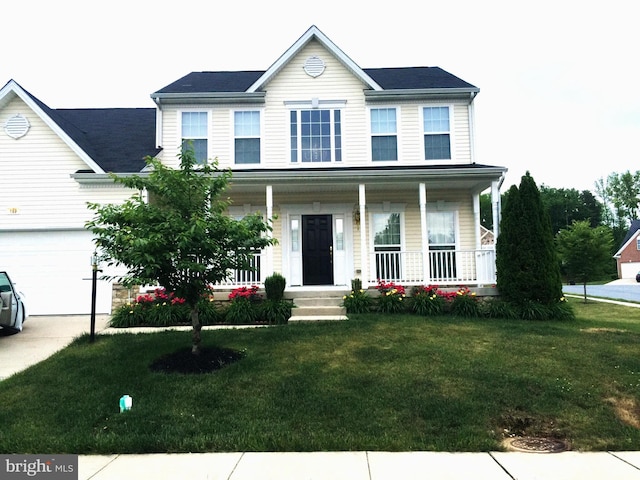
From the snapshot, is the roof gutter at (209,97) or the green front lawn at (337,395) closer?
the green front lawn at (337,395)

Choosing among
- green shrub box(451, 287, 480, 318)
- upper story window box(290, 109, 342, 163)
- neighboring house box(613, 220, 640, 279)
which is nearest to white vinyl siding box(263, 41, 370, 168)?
upper story window box(290, 109, 342, 163)

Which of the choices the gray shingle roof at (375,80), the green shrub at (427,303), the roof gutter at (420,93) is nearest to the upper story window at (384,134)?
the roof gutter at (420,93)

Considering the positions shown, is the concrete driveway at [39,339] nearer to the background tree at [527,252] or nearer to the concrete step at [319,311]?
the concrete step at [319,311]

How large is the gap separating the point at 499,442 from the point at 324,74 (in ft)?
34.3

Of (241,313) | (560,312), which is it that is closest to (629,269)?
(560,312)

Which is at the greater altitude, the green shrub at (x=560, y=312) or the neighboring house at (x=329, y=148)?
the neighboring house at (x=329, y=148)

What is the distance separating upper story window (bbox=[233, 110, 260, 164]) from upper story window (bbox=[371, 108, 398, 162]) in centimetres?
338

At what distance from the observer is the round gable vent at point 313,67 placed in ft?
37.2

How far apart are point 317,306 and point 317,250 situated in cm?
237

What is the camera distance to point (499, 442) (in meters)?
3.47

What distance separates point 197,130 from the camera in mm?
11219

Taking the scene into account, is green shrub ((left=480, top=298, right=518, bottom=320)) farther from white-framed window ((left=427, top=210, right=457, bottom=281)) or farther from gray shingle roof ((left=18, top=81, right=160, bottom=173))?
gray shingle roof ((left=18, top=81, right=160, bottom=173))

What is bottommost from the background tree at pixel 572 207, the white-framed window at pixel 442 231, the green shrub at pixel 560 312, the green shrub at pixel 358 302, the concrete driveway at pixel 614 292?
the concrete driveway at pixel 614 292

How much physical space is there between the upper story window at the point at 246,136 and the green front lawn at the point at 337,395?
6039 millimetres
